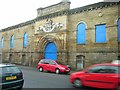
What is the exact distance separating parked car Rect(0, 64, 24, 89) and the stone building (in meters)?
12.4

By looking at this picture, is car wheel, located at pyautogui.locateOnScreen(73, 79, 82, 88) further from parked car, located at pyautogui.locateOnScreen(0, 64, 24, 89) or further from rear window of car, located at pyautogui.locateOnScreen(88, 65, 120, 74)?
parked car, located at pyautogui.locateOnScreen(0, 64, 24, 89)

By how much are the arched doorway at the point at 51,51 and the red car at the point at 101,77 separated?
1396 centimetres

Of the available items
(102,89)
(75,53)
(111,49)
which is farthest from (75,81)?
(75,53)

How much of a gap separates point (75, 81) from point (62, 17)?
14171mm

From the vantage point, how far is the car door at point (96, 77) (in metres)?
10.6

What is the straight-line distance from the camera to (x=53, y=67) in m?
21.2

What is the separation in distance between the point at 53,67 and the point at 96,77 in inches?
418

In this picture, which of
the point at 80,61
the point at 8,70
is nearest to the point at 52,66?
the point at 80,61

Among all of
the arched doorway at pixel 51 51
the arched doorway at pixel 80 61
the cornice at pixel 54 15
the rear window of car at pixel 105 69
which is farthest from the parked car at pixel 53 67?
the rear window of car at pixel 105 69

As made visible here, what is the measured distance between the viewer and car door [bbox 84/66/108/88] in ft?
34.8

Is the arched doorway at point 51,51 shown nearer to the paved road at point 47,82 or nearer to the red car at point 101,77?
the paved road at point 47,82

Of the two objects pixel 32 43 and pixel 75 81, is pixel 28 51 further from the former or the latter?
pixel 75 81

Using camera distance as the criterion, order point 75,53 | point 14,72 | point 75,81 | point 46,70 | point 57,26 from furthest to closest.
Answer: point 57,26
point 75,53
point 46,70
point 75,81
point 14,72

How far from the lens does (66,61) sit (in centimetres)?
2419
